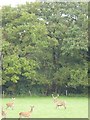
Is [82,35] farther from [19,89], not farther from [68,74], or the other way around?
[19,89]

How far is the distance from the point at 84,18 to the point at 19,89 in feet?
10.2

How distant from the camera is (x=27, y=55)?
11.6 meters

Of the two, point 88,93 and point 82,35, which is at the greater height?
point 82,35

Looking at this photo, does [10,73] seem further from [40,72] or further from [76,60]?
[76,60]

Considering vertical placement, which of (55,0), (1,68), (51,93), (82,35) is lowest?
(51,93)

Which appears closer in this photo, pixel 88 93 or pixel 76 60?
pixel 88 93

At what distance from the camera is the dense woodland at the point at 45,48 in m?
11.2

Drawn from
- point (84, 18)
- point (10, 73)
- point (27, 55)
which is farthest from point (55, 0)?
point (10, 73)

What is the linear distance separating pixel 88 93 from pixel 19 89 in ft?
7.11

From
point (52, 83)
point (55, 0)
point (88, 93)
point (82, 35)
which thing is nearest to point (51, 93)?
point (52, 83)

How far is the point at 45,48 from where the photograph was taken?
38.0ft

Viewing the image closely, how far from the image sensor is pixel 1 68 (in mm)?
11305

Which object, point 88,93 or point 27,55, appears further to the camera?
point 27,55

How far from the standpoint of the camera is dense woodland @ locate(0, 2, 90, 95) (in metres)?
11.2
